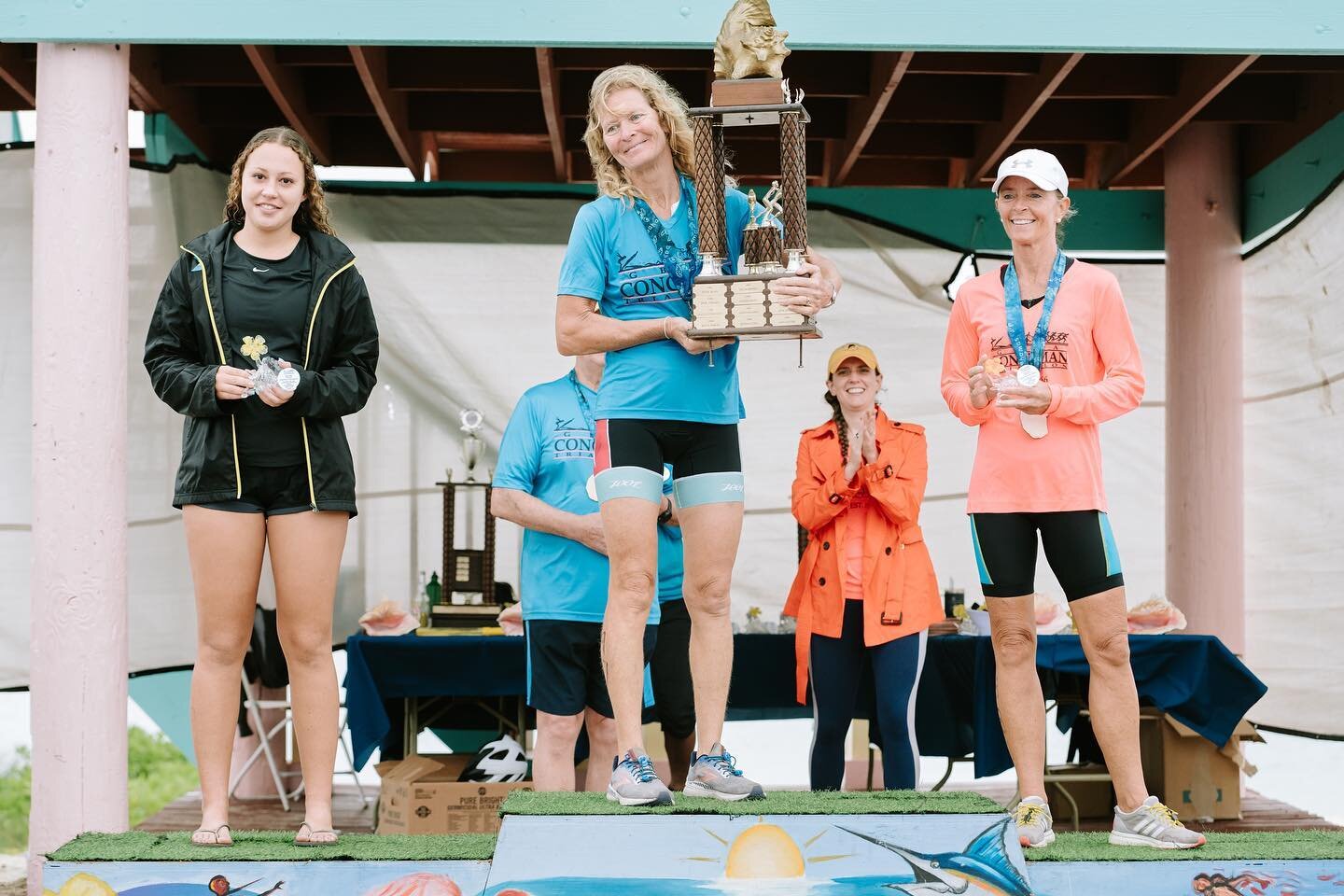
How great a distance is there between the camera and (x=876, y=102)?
5.98 m

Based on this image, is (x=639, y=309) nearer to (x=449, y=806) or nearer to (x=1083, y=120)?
(x=449, y=806)

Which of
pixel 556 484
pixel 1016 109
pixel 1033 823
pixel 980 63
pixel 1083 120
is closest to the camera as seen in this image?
pixel 1033 823

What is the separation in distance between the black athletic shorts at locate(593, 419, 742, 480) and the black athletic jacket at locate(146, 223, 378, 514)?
59cm

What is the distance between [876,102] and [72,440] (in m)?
3.48

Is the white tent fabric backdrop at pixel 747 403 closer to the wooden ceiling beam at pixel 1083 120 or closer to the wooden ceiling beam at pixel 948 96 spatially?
the wooden ceiling beam at pixel 1083 120

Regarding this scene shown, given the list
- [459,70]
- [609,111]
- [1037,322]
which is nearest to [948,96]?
[459,70]

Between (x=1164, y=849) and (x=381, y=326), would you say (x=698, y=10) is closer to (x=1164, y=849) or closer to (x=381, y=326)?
(x=1164, y=849)

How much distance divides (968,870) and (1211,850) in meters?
0.62

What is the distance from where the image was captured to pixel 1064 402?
3.33 m

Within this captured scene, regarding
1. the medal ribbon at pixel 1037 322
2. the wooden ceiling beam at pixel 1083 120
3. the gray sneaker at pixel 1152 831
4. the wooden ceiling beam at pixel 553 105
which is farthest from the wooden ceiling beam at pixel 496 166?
the gray sneaker at pixel 1152 831

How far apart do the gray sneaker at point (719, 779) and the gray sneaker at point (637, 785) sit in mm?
103

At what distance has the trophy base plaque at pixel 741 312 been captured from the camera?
3166 millimetres

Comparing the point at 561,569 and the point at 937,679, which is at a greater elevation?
the point at 561,569

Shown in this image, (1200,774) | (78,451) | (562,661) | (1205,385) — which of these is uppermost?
(1205,385)
